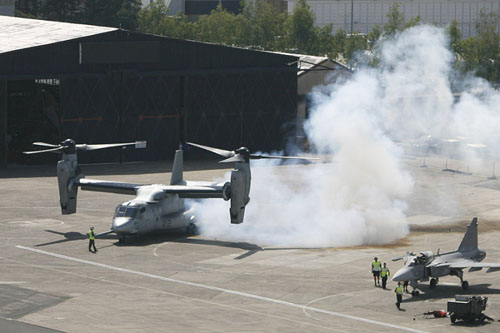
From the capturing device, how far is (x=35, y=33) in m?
99.5

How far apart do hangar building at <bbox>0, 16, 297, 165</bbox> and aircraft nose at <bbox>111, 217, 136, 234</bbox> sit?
39860 mm

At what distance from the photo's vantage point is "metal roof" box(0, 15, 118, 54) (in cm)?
9531

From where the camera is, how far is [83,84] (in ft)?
323

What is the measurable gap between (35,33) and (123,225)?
47.3 m

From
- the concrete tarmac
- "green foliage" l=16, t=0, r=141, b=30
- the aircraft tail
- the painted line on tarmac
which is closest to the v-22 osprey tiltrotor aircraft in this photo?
the concrete tarmac

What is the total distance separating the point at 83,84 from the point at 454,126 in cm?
4070

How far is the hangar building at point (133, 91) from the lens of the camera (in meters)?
96.2

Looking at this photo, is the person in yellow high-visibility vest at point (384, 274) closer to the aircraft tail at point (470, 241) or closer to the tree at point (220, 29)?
the aircraft tail at point (470, 241)

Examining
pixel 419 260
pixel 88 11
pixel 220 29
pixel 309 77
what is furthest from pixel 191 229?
pixel 88 11

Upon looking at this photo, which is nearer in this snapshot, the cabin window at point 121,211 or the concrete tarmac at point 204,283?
the concrete tarmac at point 204,283

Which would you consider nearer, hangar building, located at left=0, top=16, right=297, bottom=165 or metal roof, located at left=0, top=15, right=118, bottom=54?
metal roof, located at left=0, top=15, right=118, bottom=54

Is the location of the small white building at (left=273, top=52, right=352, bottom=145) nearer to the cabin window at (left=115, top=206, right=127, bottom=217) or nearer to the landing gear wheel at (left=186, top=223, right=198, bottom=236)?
the landing gear wheel at (left=186, top=223, right=198, bottom=236)

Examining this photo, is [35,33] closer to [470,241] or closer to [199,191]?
[199,191]

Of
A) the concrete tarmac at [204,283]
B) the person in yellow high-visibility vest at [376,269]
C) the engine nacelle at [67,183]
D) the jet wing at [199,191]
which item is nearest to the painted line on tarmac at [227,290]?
the concrete tarmac at [204,283]
